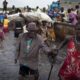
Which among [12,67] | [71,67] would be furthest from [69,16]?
[71,67]

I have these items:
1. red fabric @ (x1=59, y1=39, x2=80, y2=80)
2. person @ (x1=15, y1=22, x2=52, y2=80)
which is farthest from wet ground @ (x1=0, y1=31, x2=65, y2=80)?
red fabric @ (x1=59, y1=39, x2=80, y2=80)

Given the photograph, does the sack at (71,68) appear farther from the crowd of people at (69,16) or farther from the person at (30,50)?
the crowd of people at (69,16)

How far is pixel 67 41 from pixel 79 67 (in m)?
0.60

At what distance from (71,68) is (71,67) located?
0.06 feet

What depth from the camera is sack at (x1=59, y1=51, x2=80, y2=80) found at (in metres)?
7.58

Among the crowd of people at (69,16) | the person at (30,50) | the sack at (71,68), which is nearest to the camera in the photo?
the sack at (71,68)

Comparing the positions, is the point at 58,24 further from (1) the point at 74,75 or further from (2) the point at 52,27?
(1) the point at 74,75

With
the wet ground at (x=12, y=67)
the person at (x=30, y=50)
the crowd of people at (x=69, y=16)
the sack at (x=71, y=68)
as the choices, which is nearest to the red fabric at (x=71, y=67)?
the sack at (x=71, y=68)

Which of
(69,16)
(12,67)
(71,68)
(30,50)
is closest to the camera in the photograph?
(71,68)

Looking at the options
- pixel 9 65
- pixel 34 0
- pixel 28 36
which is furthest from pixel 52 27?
pixel 34 0

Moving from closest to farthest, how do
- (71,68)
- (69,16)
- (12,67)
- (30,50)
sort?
(71,68), (30,50), (12,67), (69,16)

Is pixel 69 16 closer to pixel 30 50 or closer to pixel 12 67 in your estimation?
pixel 12 67

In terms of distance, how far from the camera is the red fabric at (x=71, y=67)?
7.58 meters

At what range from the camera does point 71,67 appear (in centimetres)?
764
